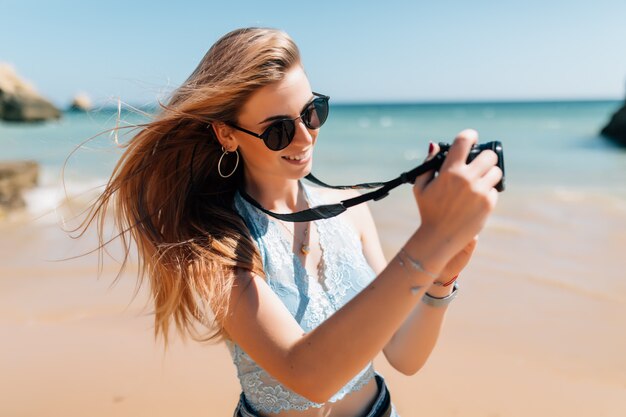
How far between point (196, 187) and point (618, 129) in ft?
74.4

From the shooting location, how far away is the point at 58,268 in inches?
206

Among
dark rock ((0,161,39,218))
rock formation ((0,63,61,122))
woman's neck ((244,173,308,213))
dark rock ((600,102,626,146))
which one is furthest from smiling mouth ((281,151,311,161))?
rock formation ((0,63,61,122))

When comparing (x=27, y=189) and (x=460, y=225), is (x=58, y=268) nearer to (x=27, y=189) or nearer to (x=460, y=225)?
(x=27, y=189)

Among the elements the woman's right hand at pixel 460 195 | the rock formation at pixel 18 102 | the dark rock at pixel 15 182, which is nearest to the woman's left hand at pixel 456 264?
the woman's right hand at pixel 460 195

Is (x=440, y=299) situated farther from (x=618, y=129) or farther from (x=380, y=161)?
(x=618, y=129)

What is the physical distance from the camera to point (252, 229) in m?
1.91

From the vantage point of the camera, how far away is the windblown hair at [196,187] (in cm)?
172

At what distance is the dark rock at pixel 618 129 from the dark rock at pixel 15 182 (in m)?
18.2

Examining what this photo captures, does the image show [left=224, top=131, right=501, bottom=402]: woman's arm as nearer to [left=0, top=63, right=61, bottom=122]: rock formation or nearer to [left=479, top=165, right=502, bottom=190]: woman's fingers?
[left=479, top=165, right=502, bottom=190]: woman's fingers

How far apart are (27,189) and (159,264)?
7724 mm

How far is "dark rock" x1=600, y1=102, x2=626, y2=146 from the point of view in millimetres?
20450

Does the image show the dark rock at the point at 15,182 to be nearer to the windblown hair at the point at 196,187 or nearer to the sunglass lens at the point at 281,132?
the windblown hair at the point at 196,187

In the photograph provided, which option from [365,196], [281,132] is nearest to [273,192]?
[281,132]

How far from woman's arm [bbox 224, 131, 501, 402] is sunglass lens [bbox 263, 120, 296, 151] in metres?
0.54
